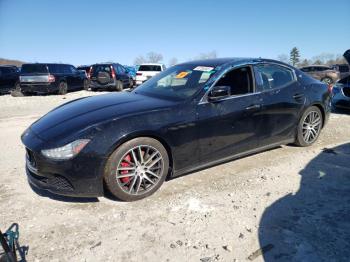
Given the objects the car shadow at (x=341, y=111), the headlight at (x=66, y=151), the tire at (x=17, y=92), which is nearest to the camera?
the headlight at (x=66, y=151)

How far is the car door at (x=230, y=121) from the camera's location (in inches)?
158

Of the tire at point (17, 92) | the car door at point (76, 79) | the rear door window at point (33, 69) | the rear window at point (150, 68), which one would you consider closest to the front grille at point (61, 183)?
the rear door window at point (33, 69)

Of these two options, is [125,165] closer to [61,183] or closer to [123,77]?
[61,183]

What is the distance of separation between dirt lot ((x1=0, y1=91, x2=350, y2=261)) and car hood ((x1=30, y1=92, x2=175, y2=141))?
2.66ft

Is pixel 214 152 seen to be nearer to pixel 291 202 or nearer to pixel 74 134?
pixel 291 202

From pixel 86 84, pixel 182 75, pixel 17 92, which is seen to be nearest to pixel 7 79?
pixel 17 92

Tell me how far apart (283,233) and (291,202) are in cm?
70

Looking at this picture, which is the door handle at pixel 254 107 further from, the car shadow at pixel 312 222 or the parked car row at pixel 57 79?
the parked car row at pixel 57 79

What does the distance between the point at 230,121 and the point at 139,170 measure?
1.38m

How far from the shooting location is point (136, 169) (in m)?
3.60

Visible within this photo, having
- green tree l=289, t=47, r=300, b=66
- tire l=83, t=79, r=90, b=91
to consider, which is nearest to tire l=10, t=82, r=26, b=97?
tire l=83, t=79, r=90, b=91

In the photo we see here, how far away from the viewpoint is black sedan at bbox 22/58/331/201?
3.32 meters

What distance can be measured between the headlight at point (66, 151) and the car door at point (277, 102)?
8.22ft

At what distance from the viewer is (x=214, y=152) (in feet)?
13.6
